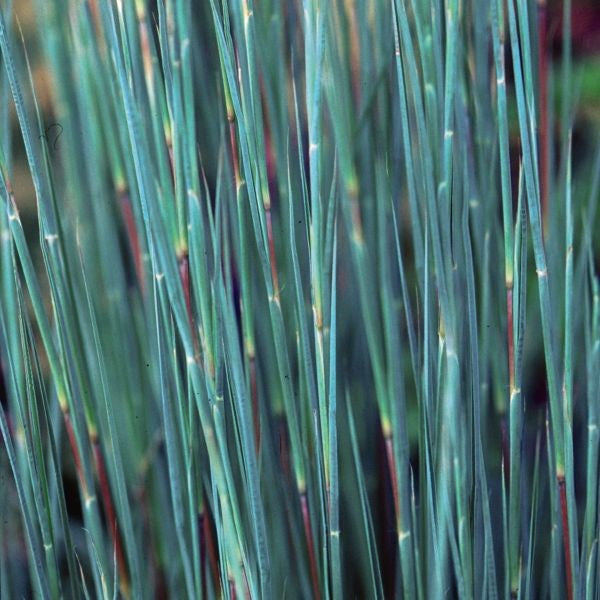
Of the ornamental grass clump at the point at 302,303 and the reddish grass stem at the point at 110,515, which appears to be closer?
the ornamental grass clump at the point at 302,303

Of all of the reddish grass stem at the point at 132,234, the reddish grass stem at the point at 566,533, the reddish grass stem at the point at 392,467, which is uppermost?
the reddish grass stem at the point at 132,234

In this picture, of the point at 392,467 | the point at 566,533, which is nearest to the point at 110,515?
the point at 392,467

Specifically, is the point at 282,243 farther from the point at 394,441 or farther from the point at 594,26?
the point at 594,26

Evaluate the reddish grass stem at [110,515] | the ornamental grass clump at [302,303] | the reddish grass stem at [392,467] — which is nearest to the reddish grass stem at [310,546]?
the ornamental grass clump at [302,303]

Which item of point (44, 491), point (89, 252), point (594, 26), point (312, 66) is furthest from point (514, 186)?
point (44, 491)

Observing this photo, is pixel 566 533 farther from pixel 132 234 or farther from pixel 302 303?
pixel 132 234

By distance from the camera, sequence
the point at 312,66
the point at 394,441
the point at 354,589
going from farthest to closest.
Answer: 1. the point at 354,589
2. the point at 394,441
3. the point at 312,66

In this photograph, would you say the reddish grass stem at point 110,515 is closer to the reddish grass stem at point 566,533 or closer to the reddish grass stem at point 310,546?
the reddish grass stem at point 310,546

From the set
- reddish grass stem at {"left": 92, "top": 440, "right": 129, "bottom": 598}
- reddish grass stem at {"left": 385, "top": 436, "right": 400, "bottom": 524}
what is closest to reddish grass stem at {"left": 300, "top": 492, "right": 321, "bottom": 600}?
reddish grass stem at {"left": 385, "top": 436, "right": 400, "bottom": 524}

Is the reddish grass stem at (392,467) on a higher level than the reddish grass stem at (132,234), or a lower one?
lower
